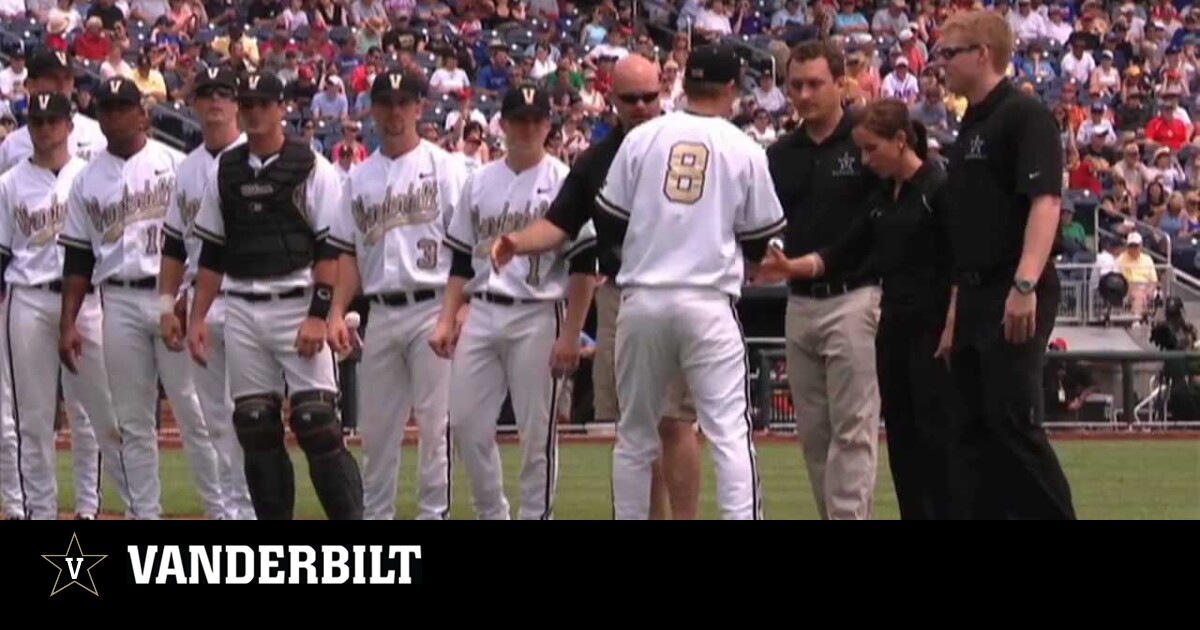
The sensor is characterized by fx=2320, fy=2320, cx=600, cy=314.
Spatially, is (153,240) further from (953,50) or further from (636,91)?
(953,50)

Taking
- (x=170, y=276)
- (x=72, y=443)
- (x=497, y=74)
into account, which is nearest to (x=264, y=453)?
(x=170, y=276)

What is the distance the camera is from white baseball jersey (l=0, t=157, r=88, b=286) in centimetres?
1169

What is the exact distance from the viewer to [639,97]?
Answer: 31.5ft

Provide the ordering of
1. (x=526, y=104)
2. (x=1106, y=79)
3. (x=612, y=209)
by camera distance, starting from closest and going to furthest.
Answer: (x=612, y=209) → (x=526, y=104) → (x=1106, y=79)

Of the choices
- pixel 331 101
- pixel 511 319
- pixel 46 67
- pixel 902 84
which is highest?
pixel 902 84

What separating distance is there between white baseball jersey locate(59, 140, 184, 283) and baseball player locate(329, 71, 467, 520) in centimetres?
134

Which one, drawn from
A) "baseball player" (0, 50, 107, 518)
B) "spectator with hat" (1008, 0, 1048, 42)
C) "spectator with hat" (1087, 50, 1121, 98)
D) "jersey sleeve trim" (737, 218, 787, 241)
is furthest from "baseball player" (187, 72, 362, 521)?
"spectator with hat" (1008, 0, 1048, 42)

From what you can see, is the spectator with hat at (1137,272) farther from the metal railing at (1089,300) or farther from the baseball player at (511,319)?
the baseball player at (511,319)

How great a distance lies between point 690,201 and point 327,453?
7.91 feet

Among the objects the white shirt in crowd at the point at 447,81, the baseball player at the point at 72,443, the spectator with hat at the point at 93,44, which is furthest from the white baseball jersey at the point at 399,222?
the white shirt in crowd at the point at 447,81

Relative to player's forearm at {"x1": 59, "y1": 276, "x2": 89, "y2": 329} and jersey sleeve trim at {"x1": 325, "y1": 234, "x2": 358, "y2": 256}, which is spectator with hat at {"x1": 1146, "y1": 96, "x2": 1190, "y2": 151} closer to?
player's forearm at {"x1": 59, "y1": 276, "x2": 89, "y2": 329}
